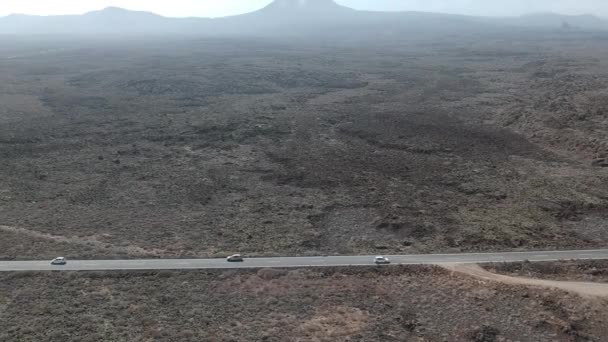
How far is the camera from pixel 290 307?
34.4 m

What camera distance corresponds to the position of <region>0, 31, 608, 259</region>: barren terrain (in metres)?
45.7

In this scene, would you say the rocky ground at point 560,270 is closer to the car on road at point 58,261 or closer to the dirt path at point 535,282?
the dirt path at point 535,282

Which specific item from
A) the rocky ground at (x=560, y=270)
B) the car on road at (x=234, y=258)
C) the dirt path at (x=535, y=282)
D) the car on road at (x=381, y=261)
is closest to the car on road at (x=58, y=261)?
the car on road at (x=234, y=258)

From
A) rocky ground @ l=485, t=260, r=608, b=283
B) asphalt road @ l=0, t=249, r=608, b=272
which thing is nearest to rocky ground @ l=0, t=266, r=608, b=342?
asphalt road @ l=0, t=249, r=608, b=272

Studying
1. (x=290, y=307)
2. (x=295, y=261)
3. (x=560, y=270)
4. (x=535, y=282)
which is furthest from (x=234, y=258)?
(x=560, y=270)

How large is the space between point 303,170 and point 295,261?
2544cm

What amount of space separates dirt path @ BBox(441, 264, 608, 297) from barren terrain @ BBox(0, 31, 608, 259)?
4118 mm

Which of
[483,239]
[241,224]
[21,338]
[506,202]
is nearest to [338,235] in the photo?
[241,224]

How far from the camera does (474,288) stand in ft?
118

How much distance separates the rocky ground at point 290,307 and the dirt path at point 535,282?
0.86m

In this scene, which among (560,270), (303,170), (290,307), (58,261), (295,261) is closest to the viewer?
(290,307)

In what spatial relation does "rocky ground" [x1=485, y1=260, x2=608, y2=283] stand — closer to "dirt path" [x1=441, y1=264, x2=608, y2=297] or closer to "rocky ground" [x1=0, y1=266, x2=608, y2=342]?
"dirt path" [x1=441, y1=264, x2=608, y2=297]

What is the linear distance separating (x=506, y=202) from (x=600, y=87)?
73.3 meters

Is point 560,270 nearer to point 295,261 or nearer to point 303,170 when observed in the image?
point 295,261
